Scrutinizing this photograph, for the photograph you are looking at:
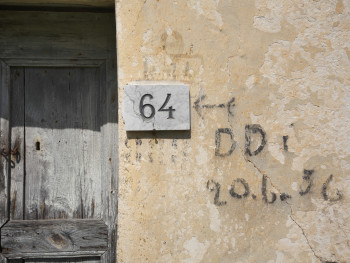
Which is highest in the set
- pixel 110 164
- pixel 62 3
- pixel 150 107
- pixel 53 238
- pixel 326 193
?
pixel 62 3

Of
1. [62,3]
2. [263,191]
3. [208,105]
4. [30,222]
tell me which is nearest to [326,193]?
[263,191]

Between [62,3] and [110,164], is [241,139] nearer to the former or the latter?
[110,164]

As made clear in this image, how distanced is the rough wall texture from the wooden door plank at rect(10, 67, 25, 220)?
2.05ft

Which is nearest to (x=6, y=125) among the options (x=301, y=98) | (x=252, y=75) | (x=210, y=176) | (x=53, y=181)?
(x=53, y=181)

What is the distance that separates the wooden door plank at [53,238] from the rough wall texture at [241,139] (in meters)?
0.34

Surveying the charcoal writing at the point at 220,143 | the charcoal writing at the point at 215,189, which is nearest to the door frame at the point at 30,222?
the charcoal writing at the point at 215,189

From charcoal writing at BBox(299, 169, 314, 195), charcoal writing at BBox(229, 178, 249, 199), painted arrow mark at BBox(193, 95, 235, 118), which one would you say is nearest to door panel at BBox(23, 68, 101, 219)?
painted arrow mark at BBox(193, 95, 235, 118)

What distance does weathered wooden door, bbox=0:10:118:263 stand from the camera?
217 cm

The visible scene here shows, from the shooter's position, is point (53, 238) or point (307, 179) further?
point (53, 238)

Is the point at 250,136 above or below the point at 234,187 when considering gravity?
above

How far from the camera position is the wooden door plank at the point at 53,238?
7.09 feet

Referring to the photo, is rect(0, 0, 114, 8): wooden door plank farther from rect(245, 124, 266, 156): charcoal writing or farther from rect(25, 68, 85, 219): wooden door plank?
rect(245, 124, 266, 156): charcoal writing

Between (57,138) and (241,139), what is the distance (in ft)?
3.20

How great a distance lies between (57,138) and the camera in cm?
220
